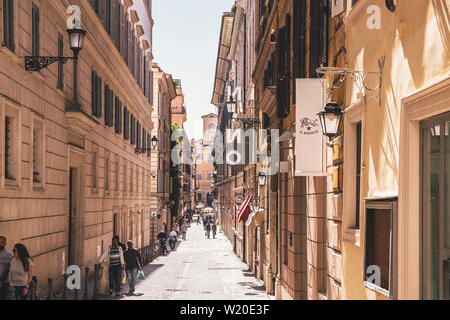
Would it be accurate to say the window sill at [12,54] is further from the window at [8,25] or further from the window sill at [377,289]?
the window sill at [377,289]

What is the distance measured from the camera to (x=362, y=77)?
24.0 feet

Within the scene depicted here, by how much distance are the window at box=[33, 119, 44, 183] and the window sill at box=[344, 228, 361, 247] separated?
852 centimetres

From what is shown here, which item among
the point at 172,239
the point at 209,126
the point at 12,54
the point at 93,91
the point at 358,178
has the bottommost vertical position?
the point at 172,239

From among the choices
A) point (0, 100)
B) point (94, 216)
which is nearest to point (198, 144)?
point (94, 216)

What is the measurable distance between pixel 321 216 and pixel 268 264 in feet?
34.6

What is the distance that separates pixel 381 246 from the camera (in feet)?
21.1

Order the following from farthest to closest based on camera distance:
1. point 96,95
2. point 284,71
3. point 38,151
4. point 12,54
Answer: point 96,95 < point 284,71 < point 38,151 < point 12,54

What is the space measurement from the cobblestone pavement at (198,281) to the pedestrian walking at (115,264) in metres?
0.51

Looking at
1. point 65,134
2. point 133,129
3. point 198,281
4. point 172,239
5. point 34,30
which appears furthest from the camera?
point 172,239

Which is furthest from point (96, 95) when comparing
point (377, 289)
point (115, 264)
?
point (377, 289)

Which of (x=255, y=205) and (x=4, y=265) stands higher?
(x=255, y=205)

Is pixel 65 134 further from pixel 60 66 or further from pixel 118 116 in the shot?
pixel 118 116

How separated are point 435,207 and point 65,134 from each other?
13.3m

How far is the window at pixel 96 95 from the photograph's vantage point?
68.8ft
